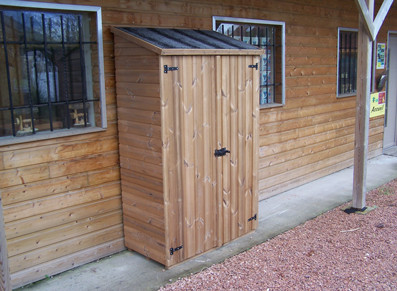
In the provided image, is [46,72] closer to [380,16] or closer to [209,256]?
[209,256]

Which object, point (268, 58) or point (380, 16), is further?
point (268, 58)

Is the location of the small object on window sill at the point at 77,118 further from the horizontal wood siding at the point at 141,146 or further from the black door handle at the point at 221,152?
the black door handle at the point at 221,152

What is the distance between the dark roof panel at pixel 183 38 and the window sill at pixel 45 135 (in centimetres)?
97

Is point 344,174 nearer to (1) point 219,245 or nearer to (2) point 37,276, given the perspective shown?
(1) point 219,245

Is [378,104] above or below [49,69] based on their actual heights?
below

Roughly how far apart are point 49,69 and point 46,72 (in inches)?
1.5

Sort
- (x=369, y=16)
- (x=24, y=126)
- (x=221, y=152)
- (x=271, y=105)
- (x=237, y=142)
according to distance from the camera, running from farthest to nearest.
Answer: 1. (x=271, y=105)
2. (x=369, y=16)
3. (x=237, y=142)
4. (x=221, y=152)
5. (x=24, y=126)

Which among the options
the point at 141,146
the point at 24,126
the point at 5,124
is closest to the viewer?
the point at 5,124

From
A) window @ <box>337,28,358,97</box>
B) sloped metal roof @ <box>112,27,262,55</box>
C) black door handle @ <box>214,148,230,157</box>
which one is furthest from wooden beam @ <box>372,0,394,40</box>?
black door handle @ <box>214,148,230,157</box>

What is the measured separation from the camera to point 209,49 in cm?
404

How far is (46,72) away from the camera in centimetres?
392

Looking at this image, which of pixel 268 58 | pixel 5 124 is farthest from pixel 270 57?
pixel 5 124

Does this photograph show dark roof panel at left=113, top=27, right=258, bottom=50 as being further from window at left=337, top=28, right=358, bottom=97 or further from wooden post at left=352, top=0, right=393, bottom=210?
window at left=337, top=28, right=358, bottom=97

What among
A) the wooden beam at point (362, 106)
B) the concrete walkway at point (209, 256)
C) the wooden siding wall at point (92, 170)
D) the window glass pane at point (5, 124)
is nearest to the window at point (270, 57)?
the wooden siding wall at point (92, 170)
